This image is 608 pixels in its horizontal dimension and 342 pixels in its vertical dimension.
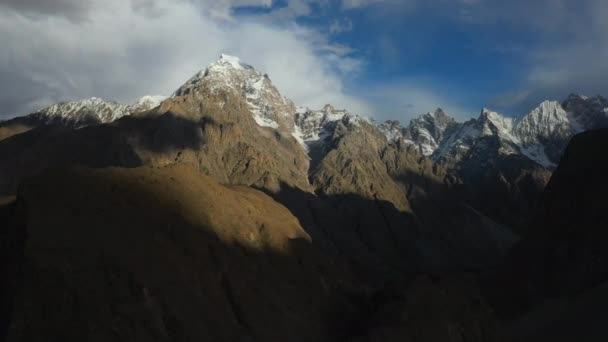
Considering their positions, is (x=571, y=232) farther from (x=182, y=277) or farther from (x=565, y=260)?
(x=182, y=277)

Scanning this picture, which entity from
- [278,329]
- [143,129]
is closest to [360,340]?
[278,329]

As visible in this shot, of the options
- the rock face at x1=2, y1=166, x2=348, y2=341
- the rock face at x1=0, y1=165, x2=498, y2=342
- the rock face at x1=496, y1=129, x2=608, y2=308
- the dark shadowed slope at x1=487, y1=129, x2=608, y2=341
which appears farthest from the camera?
the rock face at x1=496, y1=129, x2=608, y2=308

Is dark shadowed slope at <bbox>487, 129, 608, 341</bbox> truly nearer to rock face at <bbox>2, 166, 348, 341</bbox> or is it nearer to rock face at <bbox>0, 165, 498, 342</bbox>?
rock face at <bbox>0, 165, 498, 342</bbox>

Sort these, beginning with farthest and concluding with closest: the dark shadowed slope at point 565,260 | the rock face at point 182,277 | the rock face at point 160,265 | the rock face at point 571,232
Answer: the rock face at point 571,232 < the dark shadowed slope at point 565,260 < the rock face at point 182,277 < the rock face at point 160,265

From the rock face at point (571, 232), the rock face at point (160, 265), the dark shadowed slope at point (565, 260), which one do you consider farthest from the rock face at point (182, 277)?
the rock face at point (571, 232)

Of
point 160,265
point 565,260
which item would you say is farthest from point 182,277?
point 565,260

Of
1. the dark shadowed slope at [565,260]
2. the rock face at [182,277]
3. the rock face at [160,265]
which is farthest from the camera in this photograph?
the dark shadowed slope at [565,260]

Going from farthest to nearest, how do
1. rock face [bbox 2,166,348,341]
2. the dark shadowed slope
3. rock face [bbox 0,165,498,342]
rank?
the dark shadowed slope < rock face [bbox 0,165,498,342] < rock face [bbox 2,166,348,341]

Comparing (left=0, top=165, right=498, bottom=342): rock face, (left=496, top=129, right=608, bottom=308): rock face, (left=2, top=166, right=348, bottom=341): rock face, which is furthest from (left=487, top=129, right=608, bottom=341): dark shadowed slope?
(left=2, top=166, right=348, bottom=341): rock face

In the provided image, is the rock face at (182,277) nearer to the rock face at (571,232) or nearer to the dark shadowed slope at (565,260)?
the dark shadowed slope at (565,260)

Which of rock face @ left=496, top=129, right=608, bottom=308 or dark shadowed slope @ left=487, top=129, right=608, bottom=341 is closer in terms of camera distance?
dark shadowed slope @ left=487, top=129, right=608, bottom=341

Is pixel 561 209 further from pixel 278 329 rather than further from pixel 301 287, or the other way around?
pixel 278 329
